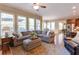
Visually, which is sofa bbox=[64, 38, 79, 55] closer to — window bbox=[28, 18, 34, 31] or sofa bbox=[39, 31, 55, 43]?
sofa bbox=[39, 31, 55, 43]

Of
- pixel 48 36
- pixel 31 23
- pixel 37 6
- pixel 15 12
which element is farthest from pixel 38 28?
pixel 15 12

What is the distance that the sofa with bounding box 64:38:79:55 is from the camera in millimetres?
2354

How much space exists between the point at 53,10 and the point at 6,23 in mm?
1117

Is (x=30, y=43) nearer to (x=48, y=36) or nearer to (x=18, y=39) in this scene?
(x=18, y=39)

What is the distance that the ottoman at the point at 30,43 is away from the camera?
2485 millimetres

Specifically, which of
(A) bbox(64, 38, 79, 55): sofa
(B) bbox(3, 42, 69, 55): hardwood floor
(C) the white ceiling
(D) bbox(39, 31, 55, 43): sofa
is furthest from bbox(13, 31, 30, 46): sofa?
(A) bbox(64, 38, 79, 55): sofa

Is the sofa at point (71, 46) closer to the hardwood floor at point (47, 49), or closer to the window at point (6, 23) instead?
the hardwood floor at point (47, 49)

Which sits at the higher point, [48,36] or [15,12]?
[15,12]

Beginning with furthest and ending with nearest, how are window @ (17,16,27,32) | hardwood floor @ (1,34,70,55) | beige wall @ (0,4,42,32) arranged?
window @ (17,16,27,32) < hardwood floor @ (1,34,70,55) < beige wall @ (0,4,42,32)

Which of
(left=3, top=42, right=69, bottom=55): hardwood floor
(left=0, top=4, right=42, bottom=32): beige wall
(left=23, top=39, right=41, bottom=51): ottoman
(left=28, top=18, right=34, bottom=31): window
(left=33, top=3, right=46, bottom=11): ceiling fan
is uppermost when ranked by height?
(left=33, top=3, right=46, bottom=11): ceiling fan

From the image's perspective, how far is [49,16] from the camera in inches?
102

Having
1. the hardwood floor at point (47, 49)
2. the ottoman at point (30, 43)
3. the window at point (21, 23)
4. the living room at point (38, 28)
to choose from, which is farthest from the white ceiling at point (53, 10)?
the ottoman at point (30, 43)

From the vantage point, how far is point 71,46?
2461mm

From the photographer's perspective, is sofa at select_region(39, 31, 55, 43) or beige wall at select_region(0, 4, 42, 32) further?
sofa at select_region(39, 31, 55, 43)
